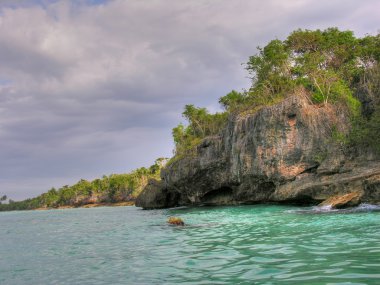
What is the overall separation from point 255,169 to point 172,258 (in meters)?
25.1

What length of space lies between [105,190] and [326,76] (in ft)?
311

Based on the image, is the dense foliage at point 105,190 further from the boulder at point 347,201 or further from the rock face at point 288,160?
the boulder at point 347,201

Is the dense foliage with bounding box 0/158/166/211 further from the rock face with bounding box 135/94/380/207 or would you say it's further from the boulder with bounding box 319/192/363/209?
the boulder with bounding box 319/192/363/209

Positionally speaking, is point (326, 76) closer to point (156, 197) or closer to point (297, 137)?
point (297, 137)

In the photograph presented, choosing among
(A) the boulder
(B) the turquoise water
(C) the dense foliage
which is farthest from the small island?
(C) the dense foliage

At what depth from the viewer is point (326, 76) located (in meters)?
33.8

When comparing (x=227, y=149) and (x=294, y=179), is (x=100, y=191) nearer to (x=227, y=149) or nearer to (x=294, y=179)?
(x=227, y=149)

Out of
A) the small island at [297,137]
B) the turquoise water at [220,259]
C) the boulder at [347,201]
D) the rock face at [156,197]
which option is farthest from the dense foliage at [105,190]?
the turquoise water at [220,259]

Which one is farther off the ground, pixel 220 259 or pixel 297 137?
pixel 297 137

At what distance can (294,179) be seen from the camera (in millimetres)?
32094

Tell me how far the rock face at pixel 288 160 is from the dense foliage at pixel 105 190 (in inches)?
1973

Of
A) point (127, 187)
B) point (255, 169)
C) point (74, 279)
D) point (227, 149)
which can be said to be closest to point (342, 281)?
point (74, 279)

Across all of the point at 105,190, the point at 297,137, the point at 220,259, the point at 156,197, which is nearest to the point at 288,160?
the point at 297,137

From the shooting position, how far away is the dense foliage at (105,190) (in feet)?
336
